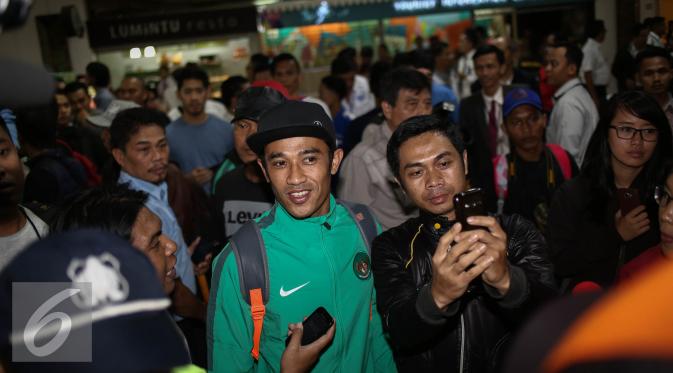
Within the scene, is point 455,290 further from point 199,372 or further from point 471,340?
point 199,372

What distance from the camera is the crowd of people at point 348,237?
1020mm

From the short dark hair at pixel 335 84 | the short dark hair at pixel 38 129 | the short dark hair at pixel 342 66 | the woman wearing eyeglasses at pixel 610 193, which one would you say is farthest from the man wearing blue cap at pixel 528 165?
the short dark hair at pixel 342 66

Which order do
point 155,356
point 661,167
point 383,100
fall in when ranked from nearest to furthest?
1. point 155,356
2. point 661,167
3. point 383,100

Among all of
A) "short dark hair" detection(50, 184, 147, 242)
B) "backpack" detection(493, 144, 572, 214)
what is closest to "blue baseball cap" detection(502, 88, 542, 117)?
"backpack" detection(493, 144, 572, 214)

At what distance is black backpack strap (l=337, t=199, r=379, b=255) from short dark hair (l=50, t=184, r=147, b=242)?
33.9 inches

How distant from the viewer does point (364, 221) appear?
7.91ft

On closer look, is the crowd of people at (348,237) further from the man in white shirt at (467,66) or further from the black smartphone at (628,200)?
the man in white shirt at (467,66)

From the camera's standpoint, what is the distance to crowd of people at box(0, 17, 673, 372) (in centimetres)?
102

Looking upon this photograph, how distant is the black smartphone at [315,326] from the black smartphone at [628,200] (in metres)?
1.75

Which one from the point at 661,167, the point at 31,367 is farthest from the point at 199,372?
the point at 661,167

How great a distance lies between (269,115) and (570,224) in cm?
181

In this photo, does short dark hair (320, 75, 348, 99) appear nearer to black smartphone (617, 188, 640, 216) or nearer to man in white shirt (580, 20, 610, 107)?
man in white shirt (580, 20, 610, 107)

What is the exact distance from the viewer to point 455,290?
5.44ft

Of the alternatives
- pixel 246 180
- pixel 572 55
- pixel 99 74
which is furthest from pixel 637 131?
pixel 99 74
